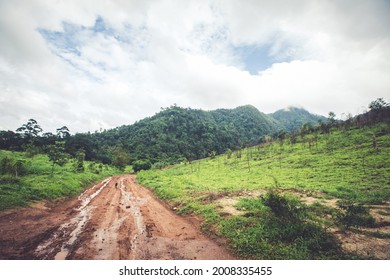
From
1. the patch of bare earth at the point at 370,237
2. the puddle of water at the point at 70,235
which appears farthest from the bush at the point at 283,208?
the puddle of water at the point at 70,235

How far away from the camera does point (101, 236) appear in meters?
7.97

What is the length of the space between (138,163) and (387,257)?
5341 centimetres

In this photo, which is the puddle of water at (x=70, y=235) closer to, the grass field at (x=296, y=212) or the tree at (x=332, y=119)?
the grass field at (x=296, y=212)

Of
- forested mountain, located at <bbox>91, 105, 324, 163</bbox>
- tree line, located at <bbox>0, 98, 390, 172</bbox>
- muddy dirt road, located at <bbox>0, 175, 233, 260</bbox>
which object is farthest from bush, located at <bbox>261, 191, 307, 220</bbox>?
forested mountain, located at <bbox>91, 105, 324, 163</bbox>

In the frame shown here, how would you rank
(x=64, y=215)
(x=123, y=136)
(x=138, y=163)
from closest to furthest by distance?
(x=64, y=215)
(x=138, y=163)
(x=123, y=136)

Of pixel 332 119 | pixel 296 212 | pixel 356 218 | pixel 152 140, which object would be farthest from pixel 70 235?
pixel 152 140

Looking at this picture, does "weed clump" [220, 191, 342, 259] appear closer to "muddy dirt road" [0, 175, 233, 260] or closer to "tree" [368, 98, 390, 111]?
"muddy dirt road" [0, 175, 233, 260]

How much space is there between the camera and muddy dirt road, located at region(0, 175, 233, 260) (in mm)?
6660

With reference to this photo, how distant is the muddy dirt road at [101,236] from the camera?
262 inches

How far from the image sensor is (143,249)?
7016 millimetres

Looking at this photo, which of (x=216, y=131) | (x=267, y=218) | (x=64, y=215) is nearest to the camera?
(x=267, y=218)

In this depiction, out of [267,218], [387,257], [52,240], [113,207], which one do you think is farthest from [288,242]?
[113,207]

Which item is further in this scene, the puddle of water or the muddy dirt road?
the muddy dirt road
